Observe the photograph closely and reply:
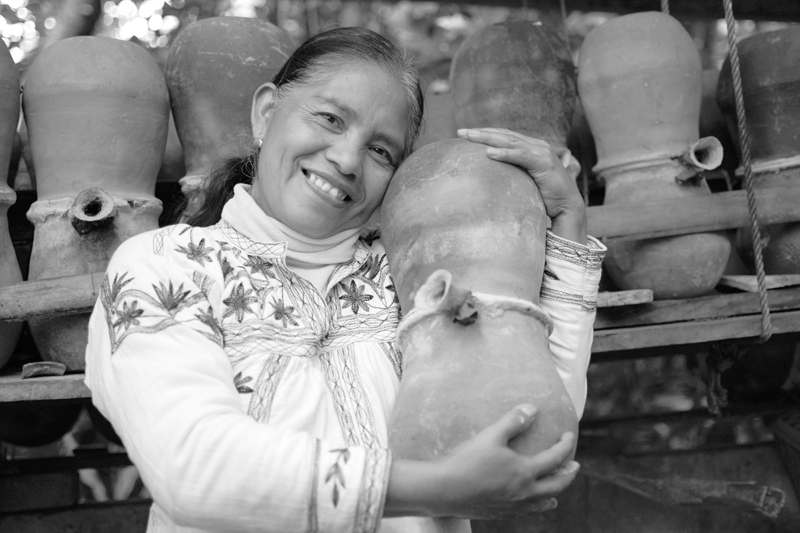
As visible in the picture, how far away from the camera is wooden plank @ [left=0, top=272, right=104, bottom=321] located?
5.51 feet

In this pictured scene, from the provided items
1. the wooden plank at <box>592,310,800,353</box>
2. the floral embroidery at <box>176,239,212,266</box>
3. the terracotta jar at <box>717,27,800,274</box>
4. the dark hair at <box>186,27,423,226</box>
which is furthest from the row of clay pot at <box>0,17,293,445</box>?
the terracotta jar at <box>717,27,800,274</box>

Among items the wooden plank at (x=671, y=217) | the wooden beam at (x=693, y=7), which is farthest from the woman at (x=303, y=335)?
the wooden beam at (x=693, y=7)

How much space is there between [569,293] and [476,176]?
277 mm

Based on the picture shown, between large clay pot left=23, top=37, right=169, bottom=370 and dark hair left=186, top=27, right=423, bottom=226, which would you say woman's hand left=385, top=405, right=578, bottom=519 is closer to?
dark hair left=186, top=27, right=423, bottom=226

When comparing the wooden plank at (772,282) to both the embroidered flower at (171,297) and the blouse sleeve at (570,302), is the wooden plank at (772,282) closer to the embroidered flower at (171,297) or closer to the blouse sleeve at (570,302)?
the blouse sleeve at (570,302)

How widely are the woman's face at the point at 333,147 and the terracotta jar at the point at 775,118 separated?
4.35 feet

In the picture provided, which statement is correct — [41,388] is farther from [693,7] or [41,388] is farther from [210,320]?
[693,7]

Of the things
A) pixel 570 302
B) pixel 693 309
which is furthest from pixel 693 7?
pixel 570 302

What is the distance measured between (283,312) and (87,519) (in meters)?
1.59

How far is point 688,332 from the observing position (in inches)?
76.0

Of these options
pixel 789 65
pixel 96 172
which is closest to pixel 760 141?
pixel 789 65

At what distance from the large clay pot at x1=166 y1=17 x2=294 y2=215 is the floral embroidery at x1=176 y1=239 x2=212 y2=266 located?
2.65 ft

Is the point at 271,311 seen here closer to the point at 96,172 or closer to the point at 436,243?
the point at 436,243

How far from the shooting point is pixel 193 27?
2131mm
